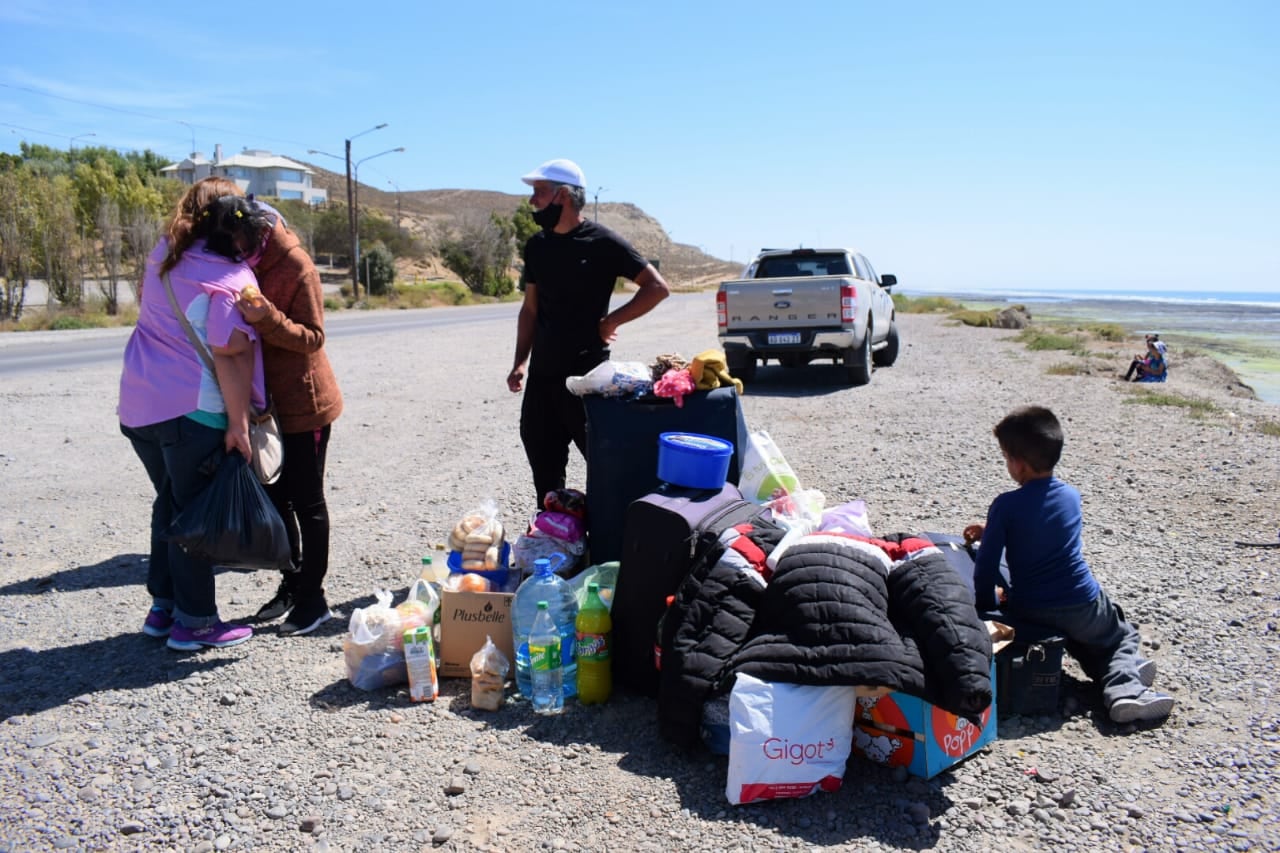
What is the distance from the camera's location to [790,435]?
9.19 m

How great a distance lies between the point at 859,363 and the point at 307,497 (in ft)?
33.1

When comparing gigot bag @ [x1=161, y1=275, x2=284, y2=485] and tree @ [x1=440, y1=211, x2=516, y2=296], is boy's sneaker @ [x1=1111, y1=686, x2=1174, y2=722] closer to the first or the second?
gigot bag @ [x1=161, y1=275, x2=284, y2=485]

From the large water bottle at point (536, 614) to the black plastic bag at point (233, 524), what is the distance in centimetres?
109

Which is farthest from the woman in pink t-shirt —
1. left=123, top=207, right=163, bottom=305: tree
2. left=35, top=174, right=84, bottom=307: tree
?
left=123, top=207, right=163, bottom=305: tree

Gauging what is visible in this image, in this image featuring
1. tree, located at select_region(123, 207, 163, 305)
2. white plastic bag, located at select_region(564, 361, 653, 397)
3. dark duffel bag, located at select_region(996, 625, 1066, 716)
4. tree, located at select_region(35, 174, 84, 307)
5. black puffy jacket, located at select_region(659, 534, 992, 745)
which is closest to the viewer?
black puffy jacket, located at select_region(659, 534, 992, 745)

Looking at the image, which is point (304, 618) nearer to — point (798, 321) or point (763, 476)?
point (763, 476)

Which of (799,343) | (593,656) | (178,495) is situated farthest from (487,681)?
(799,343)

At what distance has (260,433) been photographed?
399 cm

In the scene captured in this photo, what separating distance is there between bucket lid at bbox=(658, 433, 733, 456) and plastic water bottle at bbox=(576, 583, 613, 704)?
779 mm

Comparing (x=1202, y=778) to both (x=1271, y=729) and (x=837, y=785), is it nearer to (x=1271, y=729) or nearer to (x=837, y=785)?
(x=1271, y=729)

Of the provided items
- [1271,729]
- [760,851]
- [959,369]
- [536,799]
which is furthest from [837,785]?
[959,369]

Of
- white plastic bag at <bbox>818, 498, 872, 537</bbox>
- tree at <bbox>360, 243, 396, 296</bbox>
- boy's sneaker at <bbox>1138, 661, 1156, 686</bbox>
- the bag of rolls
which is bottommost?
boy's sneaker at <bbox>1138, 661, 1156, 686</bbox>

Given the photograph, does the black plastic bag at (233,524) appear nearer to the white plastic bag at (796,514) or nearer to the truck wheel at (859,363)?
the white plastic bag at (796,514)

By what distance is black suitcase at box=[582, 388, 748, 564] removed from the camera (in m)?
4.27
